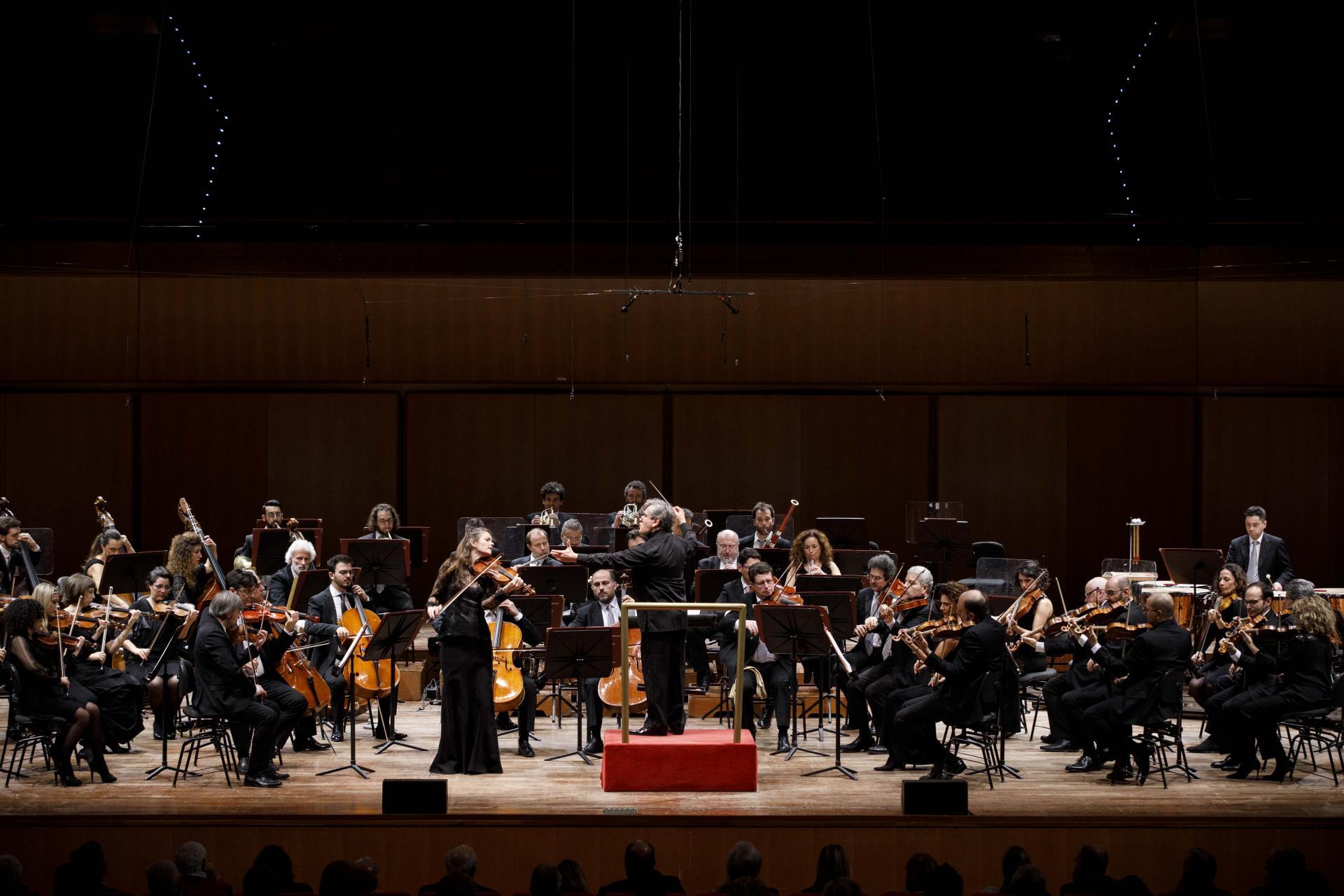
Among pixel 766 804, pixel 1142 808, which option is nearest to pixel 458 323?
pixel 766 804

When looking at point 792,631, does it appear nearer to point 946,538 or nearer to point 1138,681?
point 1138,681

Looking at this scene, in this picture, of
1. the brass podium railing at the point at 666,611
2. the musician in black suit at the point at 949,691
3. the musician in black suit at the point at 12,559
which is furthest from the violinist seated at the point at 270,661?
the musician in black suit at the point at 949,691

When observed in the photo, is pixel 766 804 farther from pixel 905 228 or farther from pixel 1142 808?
pixel 905 228

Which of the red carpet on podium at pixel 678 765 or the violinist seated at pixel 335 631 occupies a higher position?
the violinist seated at pixel 335 631

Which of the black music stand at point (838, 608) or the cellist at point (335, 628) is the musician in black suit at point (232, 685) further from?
the black music stand at point (838, 608)

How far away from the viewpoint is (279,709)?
728cm

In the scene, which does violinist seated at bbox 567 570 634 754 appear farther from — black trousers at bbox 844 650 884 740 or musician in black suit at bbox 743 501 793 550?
musician in black suit at bbox 743 501 793 550

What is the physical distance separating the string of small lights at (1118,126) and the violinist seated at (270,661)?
923 centimetres

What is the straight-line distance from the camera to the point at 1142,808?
663 cm

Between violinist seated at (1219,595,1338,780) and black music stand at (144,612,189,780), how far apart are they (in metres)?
6.14

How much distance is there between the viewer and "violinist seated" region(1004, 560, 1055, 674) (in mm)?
7910

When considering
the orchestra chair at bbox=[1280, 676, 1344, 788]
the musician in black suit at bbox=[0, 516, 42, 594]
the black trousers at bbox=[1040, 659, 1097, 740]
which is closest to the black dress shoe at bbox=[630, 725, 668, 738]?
the black trousers at bbox=[1040, 659, 1097, 740]

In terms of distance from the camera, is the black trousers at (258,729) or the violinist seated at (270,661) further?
the violinist seated at (270,661)

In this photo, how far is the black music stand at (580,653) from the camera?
715cm
